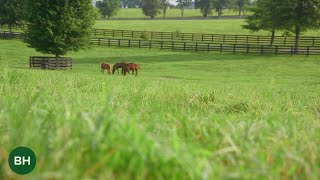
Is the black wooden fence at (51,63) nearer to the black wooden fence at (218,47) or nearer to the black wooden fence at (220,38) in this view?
the black wooden fence at (218,47)

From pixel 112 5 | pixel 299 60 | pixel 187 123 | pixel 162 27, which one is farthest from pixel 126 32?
pixel 187 123

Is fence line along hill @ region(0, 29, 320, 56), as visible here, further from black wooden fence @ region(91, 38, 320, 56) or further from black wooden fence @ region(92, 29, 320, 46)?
black wooden fence @ region(92, 29, 320, 46)

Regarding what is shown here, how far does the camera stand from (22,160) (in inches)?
64.9

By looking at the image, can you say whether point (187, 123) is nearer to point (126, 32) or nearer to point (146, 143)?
point (146, 143)

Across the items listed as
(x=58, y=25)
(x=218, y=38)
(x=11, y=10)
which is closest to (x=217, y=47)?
(x=218, y=38)

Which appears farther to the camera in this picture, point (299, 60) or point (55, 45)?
point (299, 60)

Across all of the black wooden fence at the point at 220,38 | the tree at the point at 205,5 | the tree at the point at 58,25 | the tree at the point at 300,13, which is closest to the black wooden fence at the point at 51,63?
the tree at the point at 58,25

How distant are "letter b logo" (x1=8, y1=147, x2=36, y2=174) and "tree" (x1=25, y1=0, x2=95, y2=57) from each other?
1296 inches

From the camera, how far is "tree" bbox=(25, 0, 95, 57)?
Result: 3350cm

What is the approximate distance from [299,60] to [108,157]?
43688 mm

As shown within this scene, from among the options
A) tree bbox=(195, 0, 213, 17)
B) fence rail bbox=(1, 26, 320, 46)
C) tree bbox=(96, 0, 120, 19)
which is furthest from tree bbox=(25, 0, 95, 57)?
tree bbox=(195, 0, 213, 17)

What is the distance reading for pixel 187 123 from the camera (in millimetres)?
2561

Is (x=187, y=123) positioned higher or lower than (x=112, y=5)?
lower

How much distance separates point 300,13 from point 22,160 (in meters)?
48.8
